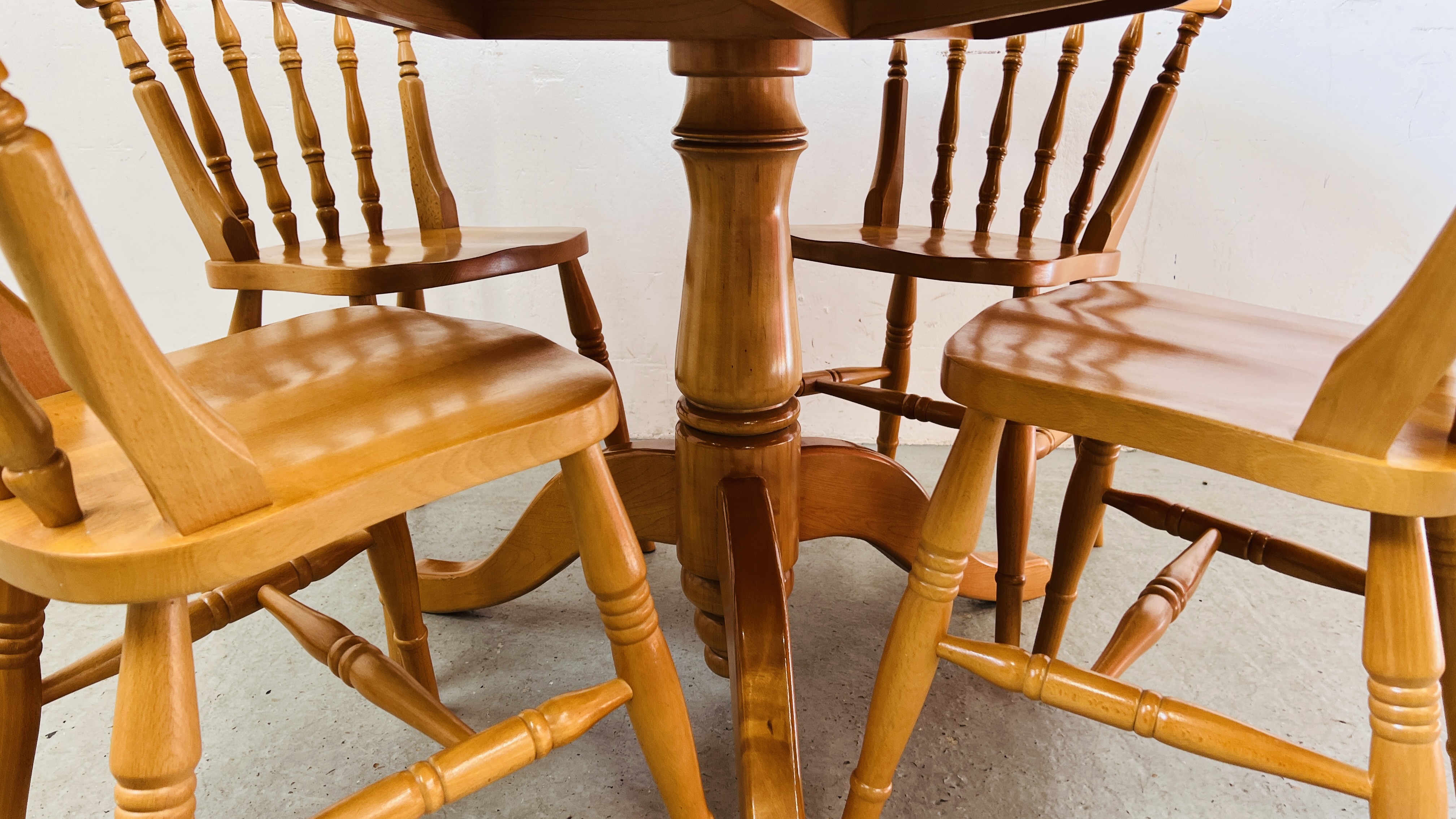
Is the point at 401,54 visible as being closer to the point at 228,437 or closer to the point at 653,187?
the point at 653,187

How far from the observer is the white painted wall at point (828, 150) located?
1806 mm

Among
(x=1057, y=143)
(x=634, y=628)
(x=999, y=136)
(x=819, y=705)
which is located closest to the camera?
(x=634, y=628)

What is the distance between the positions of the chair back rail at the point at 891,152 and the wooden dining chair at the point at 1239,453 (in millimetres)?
578

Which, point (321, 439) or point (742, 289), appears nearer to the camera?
point (321, 439)

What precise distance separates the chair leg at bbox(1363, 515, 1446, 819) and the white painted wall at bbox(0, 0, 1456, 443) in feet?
4.85

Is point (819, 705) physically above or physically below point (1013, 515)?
below

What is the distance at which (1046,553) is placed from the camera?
1572mm

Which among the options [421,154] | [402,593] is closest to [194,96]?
[421,154]

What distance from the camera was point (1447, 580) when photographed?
2.36 ft

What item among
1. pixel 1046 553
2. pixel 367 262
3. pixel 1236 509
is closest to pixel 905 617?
pixel 367 262

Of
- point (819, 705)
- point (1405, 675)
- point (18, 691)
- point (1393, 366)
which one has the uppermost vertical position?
point (1393, 366)

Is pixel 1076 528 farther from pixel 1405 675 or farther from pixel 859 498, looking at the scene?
pixel 1405 675

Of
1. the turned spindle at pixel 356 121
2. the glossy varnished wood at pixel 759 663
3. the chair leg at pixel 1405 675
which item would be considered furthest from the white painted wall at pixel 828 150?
the chair leg at pixel 1405 675

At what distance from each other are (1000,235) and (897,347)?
260 mm
